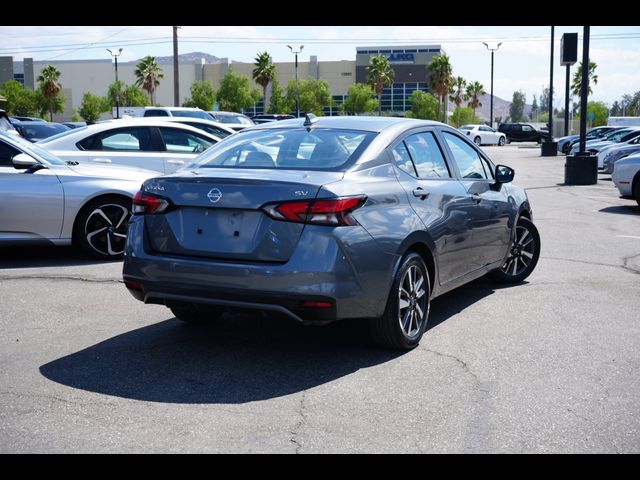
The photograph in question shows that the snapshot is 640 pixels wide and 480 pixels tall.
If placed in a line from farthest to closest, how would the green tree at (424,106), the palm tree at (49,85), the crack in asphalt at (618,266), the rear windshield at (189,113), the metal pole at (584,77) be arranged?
the green tree at (424,106) < the palm tree at (49,85) < the rear windshield at (189,113) < the metal pole at (584,77) < the crack in asphalt at (618,266)

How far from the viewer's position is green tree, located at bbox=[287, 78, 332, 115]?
96.2 meters

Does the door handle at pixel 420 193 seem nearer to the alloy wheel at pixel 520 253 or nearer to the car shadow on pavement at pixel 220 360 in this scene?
the car shadow on pavement at pixel 220 360

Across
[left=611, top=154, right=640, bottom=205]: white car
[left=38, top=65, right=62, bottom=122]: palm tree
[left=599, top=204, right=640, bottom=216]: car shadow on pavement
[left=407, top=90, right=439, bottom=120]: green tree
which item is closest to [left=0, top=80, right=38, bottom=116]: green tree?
[left=38, top=65, right=62, bottom=122]: palm tree

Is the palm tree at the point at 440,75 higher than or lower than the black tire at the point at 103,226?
higher

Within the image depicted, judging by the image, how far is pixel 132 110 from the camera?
176 feet

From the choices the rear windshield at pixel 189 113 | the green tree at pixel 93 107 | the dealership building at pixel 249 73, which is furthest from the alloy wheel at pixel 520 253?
the dealership building at pixel 249 73

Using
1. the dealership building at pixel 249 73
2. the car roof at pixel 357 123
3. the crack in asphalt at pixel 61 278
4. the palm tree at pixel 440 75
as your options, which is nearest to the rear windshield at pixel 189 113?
the crack in asphalt at pixel 61 278

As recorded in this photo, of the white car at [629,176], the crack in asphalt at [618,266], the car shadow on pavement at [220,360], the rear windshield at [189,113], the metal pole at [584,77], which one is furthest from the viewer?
the rear windshield at [189,113]

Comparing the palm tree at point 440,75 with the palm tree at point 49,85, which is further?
the palm tree at point 49,85

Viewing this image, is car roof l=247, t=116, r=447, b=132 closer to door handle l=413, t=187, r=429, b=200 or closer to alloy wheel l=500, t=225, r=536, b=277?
door handle l=413, t=187, r=429, b=200

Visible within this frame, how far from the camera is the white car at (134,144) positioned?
451 inches

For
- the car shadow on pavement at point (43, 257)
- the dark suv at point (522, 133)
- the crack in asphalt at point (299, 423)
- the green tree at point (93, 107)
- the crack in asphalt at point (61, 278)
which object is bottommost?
the crack in asphalt at point (299, 423)
